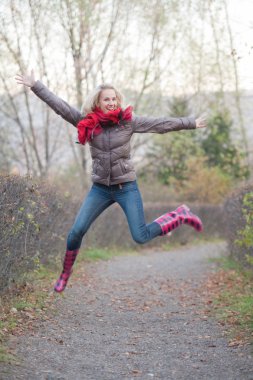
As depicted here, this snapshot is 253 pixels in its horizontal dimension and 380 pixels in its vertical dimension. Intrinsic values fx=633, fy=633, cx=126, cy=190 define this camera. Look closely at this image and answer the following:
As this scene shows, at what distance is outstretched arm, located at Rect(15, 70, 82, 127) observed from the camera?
6.53 meters

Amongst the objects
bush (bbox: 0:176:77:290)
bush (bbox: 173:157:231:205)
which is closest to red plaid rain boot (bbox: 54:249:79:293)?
bush (bbox: 0:176:77:290)

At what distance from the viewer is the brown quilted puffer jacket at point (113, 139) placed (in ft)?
21.3

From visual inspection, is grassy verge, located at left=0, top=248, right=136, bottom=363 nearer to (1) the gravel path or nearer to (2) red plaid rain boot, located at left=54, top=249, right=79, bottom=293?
(1) the gravel path

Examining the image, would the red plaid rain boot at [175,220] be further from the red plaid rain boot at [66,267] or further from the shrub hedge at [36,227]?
the shrub hedge at [36,227]

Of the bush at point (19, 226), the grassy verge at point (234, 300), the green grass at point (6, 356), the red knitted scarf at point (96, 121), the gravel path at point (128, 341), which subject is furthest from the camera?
the red knitted scarf at point (96, 121)

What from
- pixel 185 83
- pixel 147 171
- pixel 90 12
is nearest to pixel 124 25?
pixel 90 12

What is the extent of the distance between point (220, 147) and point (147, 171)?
4.37 metres

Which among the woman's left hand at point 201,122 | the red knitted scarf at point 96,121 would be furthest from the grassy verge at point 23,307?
the woman's left hand at point 201,122

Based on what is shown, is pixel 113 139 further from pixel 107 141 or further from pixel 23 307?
pixel 23 307

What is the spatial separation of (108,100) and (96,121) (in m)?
0.27

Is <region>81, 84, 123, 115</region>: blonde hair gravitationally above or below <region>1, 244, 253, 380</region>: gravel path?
above

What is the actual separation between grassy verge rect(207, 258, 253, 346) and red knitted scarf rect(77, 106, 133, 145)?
2414 millimetres

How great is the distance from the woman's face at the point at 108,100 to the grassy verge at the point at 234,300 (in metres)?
2.56

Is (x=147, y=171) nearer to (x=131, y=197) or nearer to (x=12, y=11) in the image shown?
(x=12, y=11)
